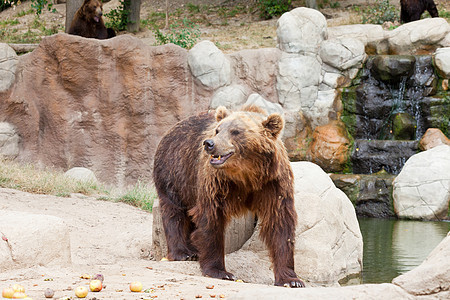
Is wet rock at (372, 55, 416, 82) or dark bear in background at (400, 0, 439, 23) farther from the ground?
dark bear in background at (400, 0, 439, 23)

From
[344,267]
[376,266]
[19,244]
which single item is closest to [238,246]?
[344,267]

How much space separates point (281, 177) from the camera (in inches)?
218

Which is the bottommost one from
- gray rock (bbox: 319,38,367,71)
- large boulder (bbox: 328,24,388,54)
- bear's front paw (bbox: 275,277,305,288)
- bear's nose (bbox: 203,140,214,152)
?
bear's front paw (bbox: 275,277,305,288)

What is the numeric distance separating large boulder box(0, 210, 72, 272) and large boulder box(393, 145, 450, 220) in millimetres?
8312

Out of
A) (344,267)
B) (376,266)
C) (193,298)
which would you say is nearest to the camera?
(193,298)

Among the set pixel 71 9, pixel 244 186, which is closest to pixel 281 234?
pixel 244 186

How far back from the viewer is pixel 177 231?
6.62 meters

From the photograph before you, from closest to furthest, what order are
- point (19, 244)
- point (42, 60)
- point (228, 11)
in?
point (19, 244) < point (42, 60) < point (228, 11)

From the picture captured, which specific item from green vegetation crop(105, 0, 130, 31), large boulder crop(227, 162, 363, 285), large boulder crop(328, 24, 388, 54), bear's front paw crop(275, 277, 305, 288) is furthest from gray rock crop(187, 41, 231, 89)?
bear's front paw crop(275, 277, 305, 288)

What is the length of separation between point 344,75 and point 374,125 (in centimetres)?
139

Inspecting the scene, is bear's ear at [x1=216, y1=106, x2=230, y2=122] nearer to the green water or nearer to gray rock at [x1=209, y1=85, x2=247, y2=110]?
the green water

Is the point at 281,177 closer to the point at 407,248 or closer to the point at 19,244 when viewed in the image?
the point at 19,244

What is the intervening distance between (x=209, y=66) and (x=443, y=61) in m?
5.29

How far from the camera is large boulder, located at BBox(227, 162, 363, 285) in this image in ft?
21.0
